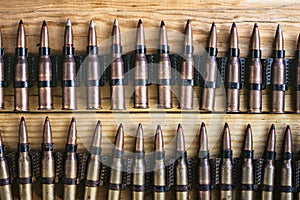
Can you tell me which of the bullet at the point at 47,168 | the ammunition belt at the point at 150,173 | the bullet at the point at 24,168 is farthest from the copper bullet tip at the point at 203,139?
the bullet at the point at 24,168

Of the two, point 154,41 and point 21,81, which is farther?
point 154,41

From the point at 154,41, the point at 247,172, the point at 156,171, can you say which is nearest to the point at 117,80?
the point at 154,41

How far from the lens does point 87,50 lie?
11.8 ft

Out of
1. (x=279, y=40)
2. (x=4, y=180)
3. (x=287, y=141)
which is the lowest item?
(x=4, y=180)

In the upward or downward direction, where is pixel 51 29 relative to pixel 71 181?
upward

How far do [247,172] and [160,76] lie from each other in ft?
3.08

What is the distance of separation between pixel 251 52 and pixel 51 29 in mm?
1506

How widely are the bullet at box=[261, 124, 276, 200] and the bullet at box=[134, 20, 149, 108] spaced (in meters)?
0.94

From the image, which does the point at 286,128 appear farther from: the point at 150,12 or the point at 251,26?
the point at 150,12

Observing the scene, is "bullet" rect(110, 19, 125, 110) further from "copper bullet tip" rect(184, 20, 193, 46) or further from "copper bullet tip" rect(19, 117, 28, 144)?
"copper bullet tip" rect(19, 117, 28, 144)

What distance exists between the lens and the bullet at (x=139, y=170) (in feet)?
11.7

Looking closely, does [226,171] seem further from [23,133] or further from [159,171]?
[23,133]

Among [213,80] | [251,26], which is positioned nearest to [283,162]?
[213,80]

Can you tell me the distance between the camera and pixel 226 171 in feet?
11.6
